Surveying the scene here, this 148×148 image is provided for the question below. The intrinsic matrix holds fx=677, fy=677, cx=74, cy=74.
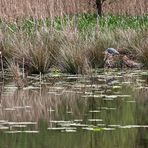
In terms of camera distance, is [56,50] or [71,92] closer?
[71,92]

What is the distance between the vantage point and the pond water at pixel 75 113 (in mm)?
6312

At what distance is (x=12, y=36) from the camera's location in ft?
44.5

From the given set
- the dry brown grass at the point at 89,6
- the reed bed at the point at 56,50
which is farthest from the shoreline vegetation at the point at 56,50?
the dry brown grass at the point at 89,6

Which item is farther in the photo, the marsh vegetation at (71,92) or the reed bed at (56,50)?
the reed bed at (56,50)

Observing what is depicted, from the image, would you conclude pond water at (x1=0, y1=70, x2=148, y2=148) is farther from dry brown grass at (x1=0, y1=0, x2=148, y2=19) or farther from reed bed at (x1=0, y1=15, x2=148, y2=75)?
dry brown grass at (x1=0, y1=0, x2=148, y2=19)

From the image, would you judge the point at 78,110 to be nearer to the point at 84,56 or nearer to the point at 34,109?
the point at 34,109

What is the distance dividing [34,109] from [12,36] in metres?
5.57

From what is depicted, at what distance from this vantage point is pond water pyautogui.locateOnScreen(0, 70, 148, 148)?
6312 mm

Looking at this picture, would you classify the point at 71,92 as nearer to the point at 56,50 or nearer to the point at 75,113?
the point at 75,113

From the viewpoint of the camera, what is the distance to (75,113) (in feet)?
25.9

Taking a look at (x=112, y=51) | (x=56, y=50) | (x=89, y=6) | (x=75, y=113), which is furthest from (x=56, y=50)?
(x=89, y=6)

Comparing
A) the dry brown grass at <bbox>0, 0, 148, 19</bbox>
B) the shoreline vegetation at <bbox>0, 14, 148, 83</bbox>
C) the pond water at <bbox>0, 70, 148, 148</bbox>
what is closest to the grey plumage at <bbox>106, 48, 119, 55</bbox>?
the shoreline vegetation at <bbox>0, 14, 148, 83</bbox>

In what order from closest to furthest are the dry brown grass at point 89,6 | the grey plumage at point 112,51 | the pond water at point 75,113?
the pond water at point 75,113, the grey plumage at point 112,51, the dry brown grass at point 89,6

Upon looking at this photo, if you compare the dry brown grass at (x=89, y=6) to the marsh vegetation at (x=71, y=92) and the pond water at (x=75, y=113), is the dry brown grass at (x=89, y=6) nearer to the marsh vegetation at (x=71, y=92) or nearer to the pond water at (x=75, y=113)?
the marsh vegetation at (x=71, y=92)
